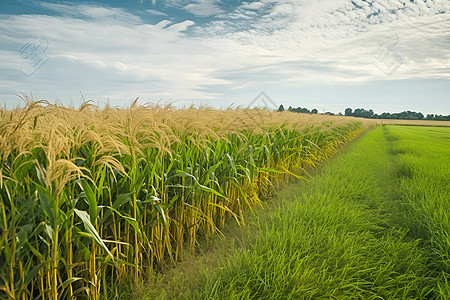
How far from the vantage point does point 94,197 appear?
1.88 metres

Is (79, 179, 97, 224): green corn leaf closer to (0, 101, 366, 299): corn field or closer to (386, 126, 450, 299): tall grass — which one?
(0, 101, 366, 299): corn field

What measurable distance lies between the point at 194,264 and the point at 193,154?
1153 mm

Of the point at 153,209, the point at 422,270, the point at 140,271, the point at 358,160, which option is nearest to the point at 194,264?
the point at 140,271

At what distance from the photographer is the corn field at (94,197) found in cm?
168

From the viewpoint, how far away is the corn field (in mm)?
1680

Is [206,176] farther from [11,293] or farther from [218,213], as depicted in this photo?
[11,293]

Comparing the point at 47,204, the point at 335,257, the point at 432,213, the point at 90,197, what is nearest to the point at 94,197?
the point at 90,197

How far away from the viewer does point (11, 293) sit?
1.65 meters

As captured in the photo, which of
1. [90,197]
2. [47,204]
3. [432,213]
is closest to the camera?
[47,204]

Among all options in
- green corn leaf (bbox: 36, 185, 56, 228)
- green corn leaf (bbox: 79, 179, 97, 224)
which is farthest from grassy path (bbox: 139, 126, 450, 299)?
green corn leaf (bbox: 36, 185, 56, 228)

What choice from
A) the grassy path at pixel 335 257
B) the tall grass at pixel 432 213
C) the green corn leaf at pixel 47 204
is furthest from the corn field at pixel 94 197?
the tall grass at pixel 432 213

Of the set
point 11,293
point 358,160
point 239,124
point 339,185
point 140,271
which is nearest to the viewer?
point 11,293

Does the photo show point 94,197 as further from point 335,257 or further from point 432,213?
point 432,213

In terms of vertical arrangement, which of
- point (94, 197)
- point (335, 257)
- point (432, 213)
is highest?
point (94, 197)
